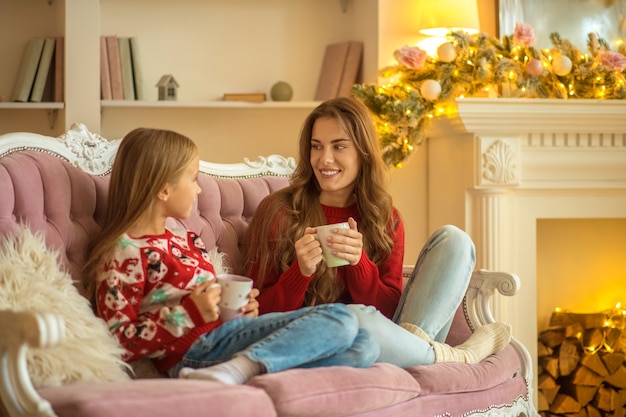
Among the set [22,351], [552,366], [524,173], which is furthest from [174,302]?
[552,366]

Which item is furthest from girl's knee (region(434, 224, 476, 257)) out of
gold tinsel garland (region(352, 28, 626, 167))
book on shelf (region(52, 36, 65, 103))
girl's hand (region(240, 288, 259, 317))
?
book on shelf (region(52, 36, 65, 103))

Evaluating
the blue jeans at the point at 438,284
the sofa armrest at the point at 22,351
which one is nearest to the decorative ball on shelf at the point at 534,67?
the blue jeans at the point at 438,284

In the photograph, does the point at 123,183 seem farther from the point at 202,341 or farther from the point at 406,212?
the point at 406,212

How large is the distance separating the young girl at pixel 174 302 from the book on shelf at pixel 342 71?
1624 millimetres

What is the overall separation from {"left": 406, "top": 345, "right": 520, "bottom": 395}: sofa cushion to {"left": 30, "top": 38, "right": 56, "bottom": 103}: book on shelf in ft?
6.78

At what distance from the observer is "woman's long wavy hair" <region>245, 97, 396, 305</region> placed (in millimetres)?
2385

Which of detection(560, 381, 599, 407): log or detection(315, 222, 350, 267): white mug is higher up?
detection(315, 222, 350, 267): white mug

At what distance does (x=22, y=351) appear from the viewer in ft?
4.96

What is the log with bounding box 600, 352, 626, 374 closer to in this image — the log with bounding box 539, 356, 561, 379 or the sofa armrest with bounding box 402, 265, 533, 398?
the log with bounding box 539, 356, 561, 379

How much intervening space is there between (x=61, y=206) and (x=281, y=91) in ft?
5.46

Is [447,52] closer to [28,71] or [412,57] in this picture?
[412,57]

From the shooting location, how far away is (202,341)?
74.8 inches

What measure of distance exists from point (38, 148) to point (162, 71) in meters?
1.55

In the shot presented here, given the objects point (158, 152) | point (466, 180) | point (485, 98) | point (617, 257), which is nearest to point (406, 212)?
point (466, 180)
